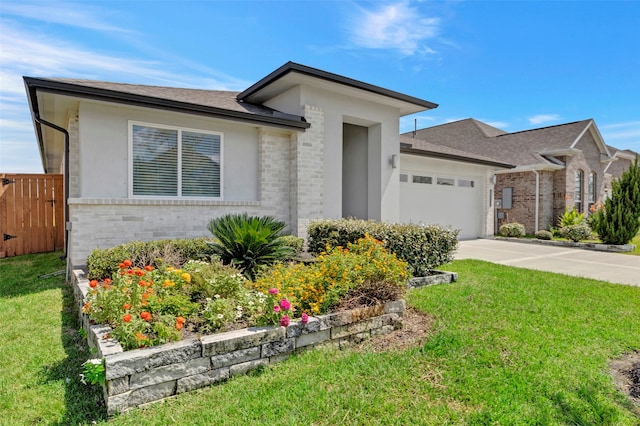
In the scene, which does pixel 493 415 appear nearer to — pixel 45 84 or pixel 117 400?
pixel 117 400

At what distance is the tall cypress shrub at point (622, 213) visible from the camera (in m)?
13.6

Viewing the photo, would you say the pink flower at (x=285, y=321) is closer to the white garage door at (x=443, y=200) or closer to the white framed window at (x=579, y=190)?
the white garage door at (x=443, y=200)

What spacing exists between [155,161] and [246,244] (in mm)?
3622

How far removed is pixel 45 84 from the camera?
5906mm

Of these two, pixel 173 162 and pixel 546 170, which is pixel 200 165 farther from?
pixel 546 170

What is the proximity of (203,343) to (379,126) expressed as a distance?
9514 millimetres

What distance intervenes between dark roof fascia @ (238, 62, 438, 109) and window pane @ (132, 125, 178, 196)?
123 inches

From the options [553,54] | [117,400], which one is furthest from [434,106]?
[117,400]

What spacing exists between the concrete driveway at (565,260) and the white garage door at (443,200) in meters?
1.77

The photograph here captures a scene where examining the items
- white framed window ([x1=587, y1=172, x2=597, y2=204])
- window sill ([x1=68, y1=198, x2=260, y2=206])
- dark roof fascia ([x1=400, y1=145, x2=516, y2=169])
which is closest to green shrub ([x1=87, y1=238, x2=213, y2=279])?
window sill ([x1=68, y1=198, x2=260, y2=206])

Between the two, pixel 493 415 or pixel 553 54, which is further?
pixel 553 54

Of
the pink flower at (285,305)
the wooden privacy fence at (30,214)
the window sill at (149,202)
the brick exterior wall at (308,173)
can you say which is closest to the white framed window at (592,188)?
the brick exterior wall at (308,173)

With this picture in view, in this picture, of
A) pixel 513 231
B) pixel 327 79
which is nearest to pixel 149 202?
pixel 327 79

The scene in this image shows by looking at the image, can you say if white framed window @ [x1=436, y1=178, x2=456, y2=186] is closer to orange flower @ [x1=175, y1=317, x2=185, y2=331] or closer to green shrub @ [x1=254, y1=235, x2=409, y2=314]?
green shrub @ [x1=254, y1=235, x2=409, y2=314]
